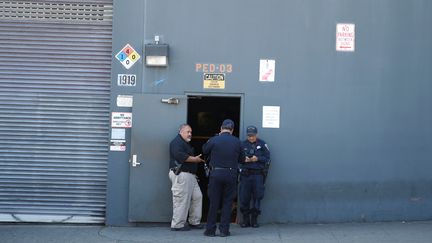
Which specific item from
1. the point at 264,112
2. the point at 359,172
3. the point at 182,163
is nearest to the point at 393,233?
the point at 359,172

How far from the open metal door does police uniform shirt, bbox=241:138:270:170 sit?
119 centimetres

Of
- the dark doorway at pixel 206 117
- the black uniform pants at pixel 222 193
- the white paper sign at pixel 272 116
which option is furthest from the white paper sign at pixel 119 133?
the white paper sign at pixel 272 116

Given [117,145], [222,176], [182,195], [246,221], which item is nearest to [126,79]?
[117,145]

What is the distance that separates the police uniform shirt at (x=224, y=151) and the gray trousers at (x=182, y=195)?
601mm

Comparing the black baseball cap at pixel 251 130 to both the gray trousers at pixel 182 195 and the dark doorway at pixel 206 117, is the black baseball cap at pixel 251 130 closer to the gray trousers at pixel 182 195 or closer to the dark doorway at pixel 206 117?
the gray trousers at pixel 182 195

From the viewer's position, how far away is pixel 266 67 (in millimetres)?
10422

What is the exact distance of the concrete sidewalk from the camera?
30.6ft

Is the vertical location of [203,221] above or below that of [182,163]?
below

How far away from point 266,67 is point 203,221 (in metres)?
3.08

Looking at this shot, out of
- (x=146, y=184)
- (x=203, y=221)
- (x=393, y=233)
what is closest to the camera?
(x=393, y=233)

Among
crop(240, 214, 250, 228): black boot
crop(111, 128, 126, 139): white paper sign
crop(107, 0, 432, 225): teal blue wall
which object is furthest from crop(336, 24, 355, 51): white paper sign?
crop(111, 128, 126, 139): white paper sign

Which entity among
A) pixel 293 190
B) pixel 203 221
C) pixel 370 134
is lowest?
pixel 203 221

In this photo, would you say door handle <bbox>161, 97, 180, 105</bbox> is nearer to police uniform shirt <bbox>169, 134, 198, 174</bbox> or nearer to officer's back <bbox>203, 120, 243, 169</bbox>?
police uniform shirt <bbox>169, 134, 198, 174</bbox>

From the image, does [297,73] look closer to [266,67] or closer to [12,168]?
[266,67]
